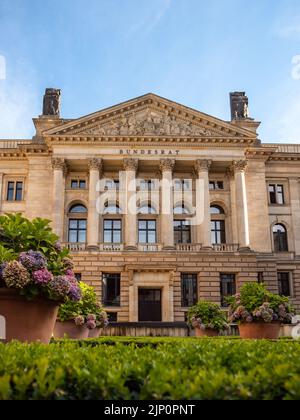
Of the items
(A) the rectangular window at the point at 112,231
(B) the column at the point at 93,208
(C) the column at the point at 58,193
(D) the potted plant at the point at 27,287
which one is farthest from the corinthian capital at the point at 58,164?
(D) the potted plant at the point at 27,287

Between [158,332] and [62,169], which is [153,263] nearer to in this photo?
[158,332]

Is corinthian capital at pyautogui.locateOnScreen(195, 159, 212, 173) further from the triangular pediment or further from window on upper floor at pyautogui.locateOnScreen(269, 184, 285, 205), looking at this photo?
window on upper floor at pyautogui.locateOnScreen(269, 184, 285, 205)

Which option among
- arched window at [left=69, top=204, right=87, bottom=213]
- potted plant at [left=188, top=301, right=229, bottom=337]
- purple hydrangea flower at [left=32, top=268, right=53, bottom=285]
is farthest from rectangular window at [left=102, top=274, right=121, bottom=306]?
purple hydrangea flower at [left=32, top=268, right=53, bottom=285]

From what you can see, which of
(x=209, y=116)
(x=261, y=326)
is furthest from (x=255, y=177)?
(x=261, y=326)

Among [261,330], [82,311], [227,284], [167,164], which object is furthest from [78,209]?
[261,330]

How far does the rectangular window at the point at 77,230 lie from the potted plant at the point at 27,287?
120 feet

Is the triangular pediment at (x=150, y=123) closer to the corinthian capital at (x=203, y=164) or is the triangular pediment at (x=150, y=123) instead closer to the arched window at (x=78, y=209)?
the corinthian capital at (x=203, y=164)

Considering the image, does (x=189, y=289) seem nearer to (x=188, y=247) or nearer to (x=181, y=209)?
(x=188, y=247)

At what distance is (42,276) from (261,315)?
13.4m

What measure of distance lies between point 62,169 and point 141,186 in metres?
8.63

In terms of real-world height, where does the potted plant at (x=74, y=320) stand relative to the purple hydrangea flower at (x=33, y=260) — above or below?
below

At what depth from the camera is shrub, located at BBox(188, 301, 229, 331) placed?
26.8 metres

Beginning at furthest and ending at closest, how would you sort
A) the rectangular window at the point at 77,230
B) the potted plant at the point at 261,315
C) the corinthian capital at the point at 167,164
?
the rectangular window at the point at 77,230 < the corinthian capital at the point at 167,164 < the potted plant at the point at 261,315

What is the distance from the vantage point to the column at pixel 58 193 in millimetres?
45781
